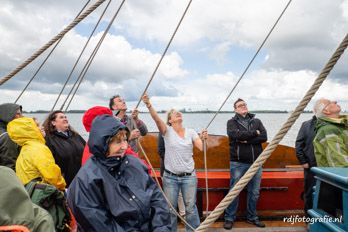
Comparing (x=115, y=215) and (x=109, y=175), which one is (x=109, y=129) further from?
(x=115, y=215)

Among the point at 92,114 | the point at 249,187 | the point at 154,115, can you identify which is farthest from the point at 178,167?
the point at 249,187

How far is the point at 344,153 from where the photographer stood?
8.26 feet

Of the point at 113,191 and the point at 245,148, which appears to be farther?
the point at 245,148

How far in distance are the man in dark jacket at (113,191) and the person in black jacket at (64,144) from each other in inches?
47.7

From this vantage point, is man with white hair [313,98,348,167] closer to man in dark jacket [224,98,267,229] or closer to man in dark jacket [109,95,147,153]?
man in dark jacket [224,98,267,229]

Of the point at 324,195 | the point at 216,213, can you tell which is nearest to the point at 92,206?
the point at 216,213

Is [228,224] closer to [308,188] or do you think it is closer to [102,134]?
[308,188]

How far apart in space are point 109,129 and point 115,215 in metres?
0.49

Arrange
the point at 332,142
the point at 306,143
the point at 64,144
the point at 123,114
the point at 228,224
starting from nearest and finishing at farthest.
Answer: the point at 332,142, the point at 64,144, the point at 123,114, the point at 306,143, the point at 228,224

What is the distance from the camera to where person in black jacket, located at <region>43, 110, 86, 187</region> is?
3.01m

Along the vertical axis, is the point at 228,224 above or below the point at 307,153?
below

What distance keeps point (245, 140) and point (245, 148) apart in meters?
0.10

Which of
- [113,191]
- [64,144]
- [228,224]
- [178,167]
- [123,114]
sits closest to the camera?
[113,191]

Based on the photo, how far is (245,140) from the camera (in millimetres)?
4035
